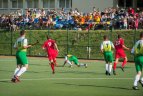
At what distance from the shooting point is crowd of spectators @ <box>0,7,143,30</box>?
4197 centimetres

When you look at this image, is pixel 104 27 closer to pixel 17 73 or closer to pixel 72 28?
pixel 72 28

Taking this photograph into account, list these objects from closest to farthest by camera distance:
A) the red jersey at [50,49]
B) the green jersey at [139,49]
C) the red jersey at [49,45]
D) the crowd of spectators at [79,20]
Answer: the green jersey at [139,49]
the red jersey at [50,49]
the red jersey at [49,45]
the crowd of spectators at [79,20]

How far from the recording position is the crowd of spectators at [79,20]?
138 feet

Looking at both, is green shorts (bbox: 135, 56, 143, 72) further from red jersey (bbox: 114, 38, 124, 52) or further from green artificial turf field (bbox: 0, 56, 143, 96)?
red jersey (bbox: 114, 38, 124, 52)

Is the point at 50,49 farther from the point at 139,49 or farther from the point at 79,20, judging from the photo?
the point at 79,20

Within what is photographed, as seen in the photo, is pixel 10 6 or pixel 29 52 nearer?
pixel 29 52

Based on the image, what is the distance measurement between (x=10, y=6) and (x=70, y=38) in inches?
712

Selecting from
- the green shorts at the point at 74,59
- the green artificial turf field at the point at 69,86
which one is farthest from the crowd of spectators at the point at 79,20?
the green artificial turf field at the point at 69,86

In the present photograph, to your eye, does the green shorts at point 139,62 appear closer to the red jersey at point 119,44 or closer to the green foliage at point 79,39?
the red jersey at point 119,44

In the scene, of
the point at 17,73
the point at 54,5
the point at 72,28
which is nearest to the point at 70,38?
the point at 72,28

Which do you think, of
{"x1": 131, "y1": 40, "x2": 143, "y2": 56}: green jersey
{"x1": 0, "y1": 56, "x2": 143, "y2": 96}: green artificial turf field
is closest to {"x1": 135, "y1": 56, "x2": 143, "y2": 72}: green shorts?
{"x1": 131, "y1": 40, "x2": 143, "y2": 56}: green jersey

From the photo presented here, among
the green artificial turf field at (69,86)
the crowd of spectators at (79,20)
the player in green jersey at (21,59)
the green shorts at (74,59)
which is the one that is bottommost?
the green artificial turf field at (69,86)

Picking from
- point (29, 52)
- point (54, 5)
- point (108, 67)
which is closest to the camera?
point (108, 67)

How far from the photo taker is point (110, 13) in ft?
142
